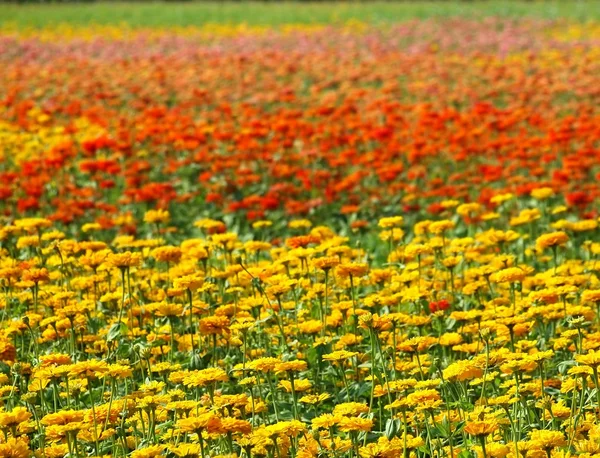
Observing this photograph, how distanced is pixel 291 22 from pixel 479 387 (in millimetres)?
18997

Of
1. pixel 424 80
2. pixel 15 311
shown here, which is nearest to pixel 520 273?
pixel 15 311

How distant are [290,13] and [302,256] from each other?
20760 millimetres

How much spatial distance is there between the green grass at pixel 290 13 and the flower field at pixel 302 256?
618cm

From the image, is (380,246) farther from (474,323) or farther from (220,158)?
(474,323)

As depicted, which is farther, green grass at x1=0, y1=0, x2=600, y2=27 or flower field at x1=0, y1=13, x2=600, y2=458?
green grass at x1=0, y1=0, x2=600, y2=27

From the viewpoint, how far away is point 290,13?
25141 millimetres

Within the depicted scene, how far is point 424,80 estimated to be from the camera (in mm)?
12906

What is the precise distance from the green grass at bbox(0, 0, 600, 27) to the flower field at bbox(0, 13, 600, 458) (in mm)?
6184

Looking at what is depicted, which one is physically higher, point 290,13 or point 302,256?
point 302,256

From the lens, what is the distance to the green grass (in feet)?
73.6

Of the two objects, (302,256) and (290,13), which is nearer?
(302,256)

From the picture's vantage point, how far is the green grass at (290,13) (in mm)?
22422

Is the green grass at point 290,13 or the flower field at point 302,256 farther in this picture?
the green grass at point 290,13

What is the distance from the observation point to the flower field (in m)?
3.62
